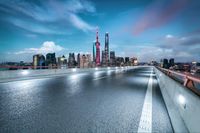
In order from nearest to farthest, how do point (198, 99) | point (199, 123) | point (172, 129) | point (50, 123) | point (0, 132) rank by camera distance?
point (199, 123), point (198, 99), point (0, 132), point (172, 129), point (50, 123)

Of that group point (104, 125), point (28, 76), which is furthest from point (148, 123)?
point (28, 76)

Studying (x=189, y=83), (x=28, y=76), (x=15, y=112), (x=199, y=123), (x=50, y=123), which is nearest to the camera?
(x=199, y=123)

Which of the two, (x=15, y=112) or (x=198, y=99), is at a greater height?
(x=198, y=99)

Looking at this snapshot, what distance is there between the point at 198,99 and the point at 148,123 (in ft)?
6.65

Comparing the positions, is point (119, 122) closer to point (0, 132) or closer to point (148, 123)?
point (148, 123)

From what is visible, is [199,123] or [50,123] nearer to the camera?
[199,123]

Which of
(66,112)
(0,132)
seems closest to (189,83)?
(66,112)

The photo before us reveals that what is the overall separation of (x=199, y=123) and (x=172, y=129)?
1665mm

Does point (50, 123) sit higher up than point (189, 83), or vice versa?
point (189, 83)

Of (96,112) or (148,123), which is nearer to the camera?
(148,123)

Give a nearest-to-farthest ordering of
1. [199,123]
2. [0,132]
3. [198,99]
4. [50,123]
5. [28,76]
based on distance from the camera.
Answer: [199,123] < [198,99] < [0,132] < [50,123] < [28,76]

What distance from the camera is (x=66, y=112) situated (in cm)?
538

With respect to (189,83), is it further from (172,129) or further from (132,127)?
(132,127)

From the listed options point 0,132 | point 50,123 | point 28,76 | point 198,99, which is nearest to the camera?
point 198,99
